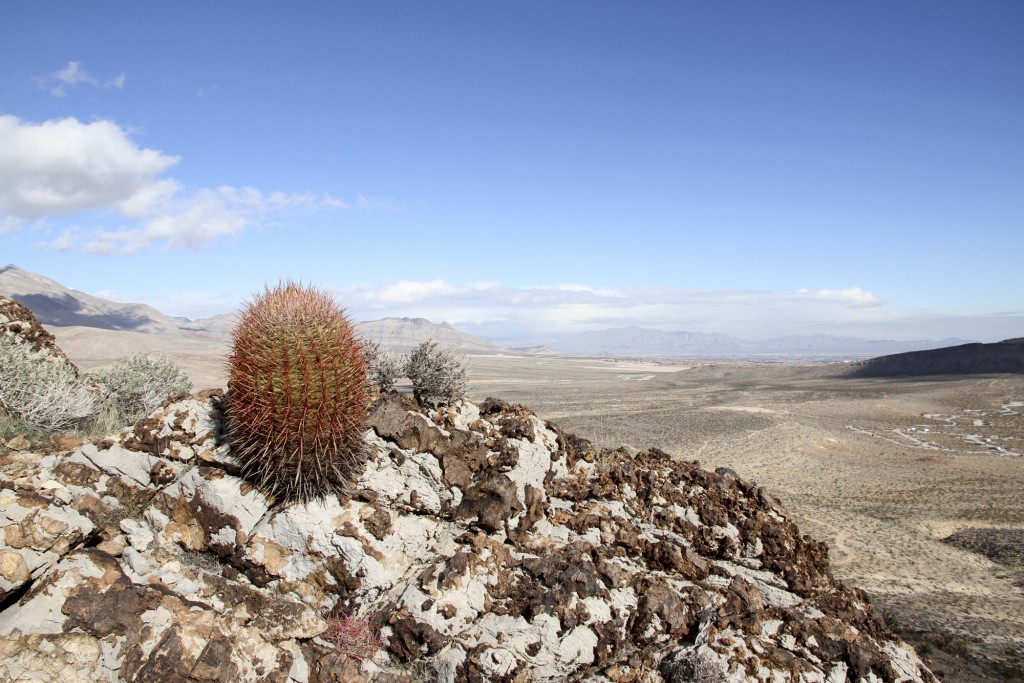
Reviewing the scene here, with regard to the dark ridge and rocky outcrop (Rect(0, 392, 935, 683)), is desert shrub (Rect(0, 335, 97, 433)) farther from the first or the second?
the dark ridge

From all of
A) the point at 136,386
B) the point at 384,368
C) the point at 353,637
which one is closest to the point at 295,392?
the point at 353,637

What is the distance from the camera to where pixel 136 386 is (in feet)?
33.4

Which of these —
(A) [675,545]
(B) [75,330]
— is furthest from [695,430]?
(B) [75,330]

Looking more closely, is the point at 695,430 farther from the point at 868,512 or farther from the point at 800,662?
the point at 800,662

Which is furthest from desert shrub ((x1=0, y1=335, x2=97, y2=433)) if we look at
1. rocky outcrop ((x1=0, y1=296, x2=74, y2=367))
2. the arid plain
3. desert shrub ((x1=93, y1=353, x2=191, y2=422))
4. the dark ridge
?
the dark ridge

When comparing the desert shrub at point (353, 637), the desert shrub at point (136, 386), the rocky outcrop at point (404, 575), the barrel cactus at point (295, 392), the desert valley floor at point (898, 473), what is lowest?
the desert valley floor at point (898, 473)

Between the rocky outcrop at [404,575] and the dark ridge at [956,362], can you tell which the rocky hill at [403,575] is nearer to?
the rocky outcrop at [404,575]

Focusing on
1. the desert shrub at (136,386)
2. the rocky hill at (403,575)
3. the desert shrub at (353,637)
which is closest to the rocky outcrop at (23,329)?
the desert shrub at (136,386)

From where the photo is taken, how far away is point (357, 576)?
495cm

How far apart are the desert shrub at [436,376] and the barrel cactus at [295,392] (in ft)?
5.85

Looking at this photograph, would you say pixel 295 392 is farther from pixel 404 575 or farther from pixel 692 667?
pixel 692 667

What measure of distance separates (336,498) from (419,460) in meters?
0.93

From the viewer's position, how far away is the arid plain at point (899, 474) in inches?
398

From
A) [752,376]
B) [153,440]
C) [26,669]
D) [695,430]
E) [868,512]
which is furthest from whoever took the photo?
[752,376]
